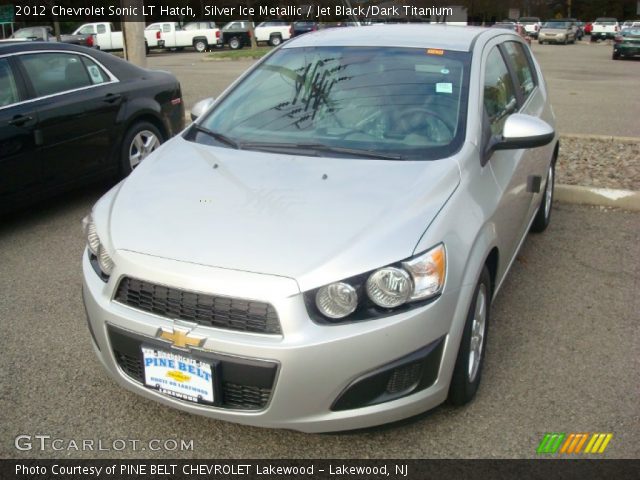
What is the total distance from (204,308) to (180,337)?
0.14 m

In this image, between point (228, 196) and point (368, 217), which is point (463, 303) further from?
point (228, 196)

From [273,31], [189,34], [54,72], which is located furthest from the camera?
[273,31]

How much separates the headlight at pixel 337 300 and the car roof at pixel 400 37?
6.37 feet

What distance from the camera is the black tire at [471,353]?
9.14 ft

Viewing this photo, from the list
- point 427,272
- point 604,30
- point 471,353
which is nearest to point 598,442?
point 471,353

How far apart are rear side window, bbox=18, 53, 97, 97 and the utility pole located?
3.75 metres

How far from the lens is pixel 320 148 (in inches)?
133

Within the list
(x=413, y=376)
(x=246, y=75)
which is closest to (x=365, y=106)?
(x=246, y=75)

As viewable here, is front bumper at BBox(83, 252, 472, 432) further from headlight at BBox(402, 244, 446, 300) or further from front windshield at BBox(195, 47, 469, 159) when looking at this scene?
front windshield at BBox(195, 47, 469, 159)

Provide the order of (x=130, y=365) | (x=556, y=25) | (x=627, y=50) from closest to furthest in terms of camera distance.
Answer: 1. (x=130, y=365)
2. (x=627, y=50)
3. (x=556, y=25)

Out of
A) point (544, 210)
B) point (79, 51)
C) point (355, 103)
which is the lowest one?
point (544, 210)

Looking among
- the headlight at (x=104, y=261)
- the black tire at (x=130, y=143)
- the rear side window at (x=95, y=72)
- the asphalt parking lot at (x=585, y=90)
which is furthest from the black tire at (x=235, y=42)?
the headlight at (x=104, y=261)

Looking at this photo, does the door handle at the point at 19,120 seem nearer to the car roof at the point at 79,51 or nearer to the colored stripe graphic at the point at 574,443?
the car roof at the point at 79,51

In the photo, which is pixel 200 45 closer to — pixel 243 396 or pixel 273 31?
pixel 273 31
